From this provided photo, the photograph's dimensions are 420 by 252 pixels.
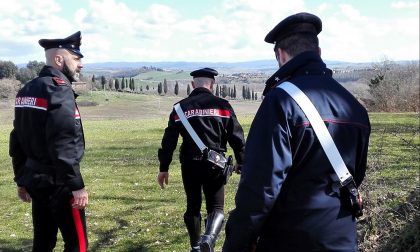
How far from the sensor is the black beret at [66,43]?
15.4 ft

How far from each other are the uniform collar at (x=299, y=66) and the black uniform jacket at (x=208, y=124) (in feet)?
10.5

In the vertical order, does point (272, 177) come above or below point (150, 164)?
above

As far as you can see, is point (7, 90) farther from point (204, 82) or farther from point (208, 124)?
point (208, 124)

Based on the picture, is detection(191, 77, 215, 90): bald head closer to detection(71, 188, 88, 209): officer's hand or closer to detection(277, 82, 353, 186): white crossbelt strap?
detection(71, 188, 88, 209): officer's hand

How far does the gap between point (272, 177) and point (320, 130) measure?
355 millimetres

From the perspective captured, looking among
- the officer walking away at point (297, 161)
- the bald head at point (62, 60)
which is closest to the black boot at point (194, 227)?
the bald head at point (62, 60)

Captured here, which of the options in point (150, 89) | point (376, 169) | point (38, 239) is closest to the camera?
point (38, 239)

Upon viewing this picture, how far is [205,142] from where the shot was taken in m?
6.20

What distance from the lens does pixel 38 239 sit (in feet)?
16.0

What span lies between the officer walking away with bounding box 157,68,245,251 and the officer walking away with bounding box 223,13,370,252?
317 cm

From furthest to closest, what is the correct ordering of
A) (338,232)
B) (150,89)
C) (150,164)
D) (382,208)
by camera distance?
(150,89)
(150,164)
(382,208)
(338,232)

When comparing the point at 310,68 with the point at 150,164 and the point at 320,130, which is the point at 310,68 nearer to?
the point at 320,130

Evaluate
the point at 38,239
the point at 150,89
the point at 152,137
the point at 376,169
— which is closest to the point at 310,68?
the point at 38,239

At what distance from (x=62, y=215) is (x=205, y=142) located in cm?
209
